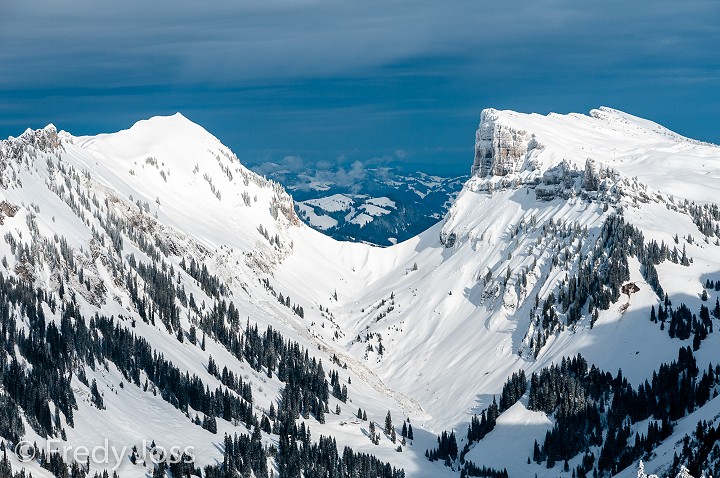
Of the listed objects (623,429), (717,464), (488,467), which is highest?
(717,464)

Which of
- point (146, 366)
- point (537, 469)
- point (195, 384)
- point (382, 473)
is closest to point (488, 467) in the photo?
point (537, 469)

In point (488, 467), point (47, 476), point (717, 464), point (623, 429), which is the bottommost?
point (488, 467)

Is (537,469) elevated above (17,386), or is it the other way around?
(17,386)

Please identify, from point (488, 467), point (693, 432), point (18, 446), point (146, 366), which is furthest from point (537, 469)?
point (18, 446)

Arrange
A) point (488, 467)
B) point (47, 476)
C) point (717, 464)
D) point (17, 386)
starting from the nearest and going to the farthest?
point (717, 464)
point (47, 476)
point (17, 386)
point (488, 467)

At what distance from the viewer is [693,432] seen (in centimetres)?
14800

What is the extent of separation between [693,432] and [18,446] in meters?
116

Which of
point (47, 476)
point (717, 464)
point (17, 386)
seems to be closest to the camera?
point (717, 464)

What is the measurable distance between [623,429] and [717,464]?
193 ft

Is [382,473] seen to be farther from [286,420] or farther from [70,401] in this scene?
[70,401]

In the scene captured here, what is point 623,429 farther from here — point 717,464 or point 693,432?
point 717,464

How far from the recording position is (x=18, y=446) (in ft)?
473

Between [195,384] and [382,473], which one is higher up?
[195,384]

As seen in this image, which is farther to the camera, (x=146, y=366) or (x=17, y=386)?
(x=146, y=366)
